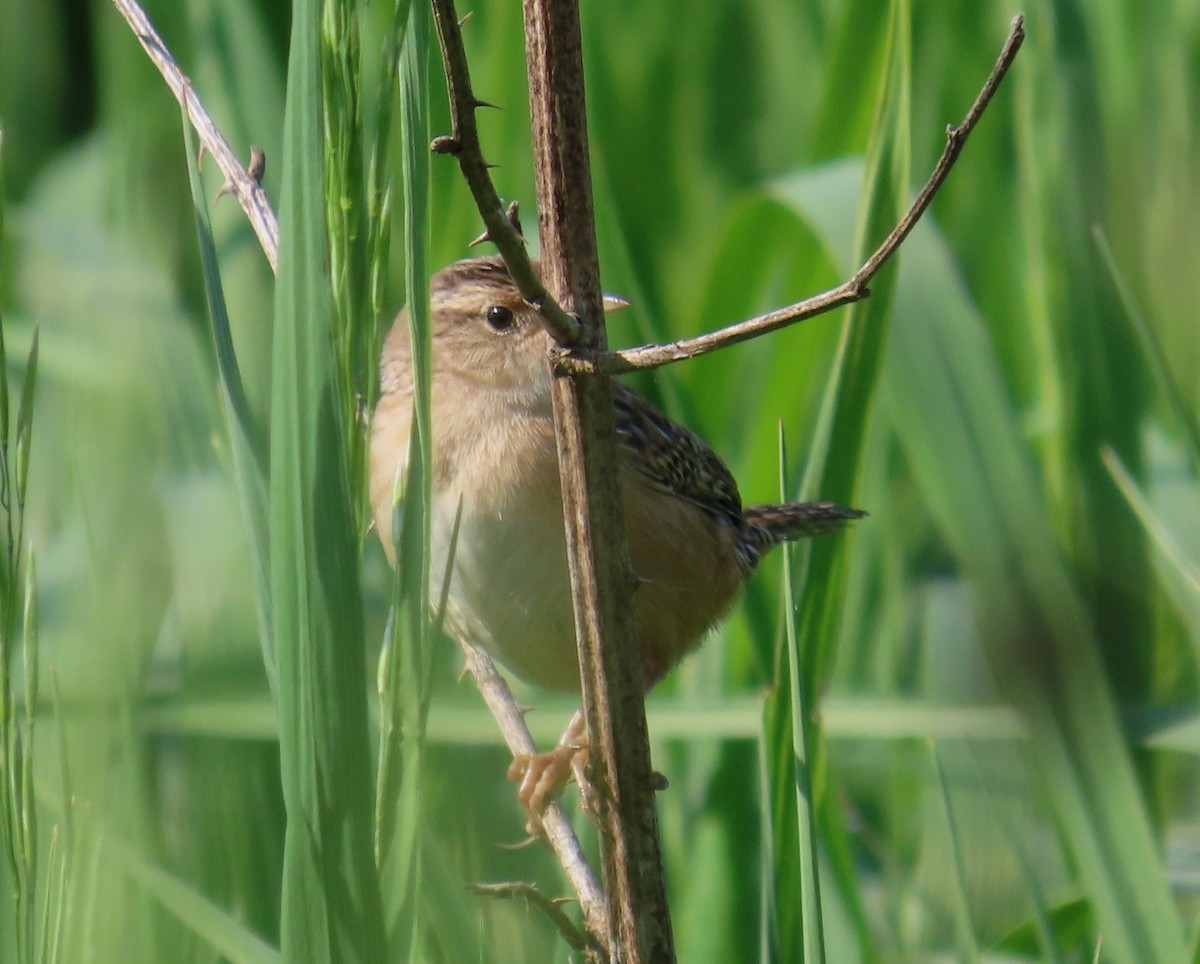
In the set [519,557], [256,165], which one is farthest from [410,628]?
[519,557]

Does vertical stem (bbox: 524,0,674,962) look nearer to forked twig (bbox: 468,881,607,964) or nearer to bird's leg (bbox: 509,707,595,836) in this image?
forked twig (bbox: 468,881,607,964)

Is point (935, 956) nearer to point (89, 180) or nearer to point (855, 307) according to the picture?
point (855, 307)

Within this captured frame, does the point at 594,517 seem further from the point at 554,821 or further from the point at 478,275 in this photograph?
the point at 478,275

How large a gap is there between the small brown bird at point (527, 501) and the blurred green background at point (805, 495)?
126 millimetres

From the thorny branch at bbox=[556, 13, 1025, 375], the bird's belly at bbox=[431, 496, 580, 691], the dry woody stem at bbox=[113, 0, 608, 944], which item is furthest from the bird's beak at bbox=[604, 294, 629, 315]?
the thorny branch at bbox=[556, 13, 1025, 375]

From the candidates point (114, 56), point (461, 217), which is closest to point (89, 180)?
point (114, 56)

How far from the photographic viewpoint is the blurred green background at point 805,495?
1.39 m

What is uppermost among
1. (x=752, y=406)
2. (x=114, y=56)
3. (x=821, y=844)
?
(x=114, y=56)

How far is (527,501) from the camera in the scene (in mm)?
2541

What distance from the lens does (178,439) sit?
2164mm

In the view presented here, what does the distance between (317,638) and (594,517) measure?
0.31 metres

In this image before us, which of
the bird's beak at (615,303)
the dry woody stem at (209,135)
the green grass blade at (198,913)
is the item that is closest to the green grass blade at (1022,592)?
the bird's beak at (615,303)

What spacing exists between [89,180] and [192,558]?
2.75 meters

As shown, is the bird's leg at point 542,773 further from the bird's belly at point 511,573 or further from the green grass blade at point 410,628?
the green grass blade at point 410,628
